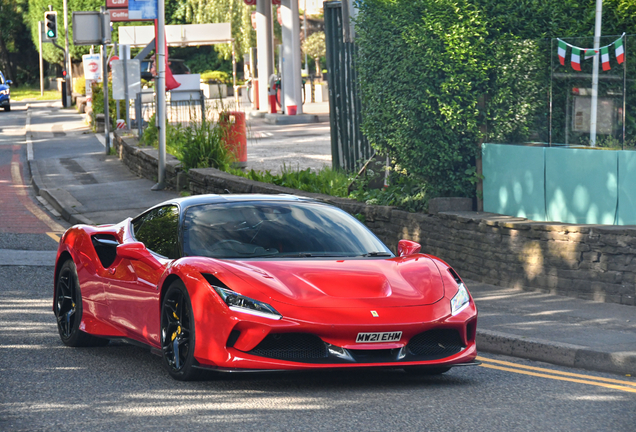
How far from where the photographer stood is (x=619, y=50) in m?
10.3

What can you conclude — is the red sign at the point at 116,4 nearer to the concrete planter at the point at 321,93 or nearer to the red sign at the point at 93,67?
the red sign at the point at 93,67

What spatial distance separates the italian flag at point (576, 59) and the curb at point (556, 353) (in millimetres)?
3798

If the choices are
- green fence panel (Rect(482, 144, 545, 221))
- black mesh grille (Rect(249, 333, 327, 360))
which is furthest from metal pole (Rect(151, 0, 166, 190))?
black mesh grille (Rect(249, 333, 327, 360))

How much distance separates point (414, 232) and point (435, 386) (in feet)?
17.3

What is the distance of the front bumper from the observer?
6.12 metres

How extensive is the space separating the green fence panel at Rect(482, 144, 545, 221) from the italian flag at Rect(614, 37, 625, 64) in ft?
4.07

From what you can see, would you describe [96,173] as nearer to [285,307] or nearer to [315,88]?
[285,307]

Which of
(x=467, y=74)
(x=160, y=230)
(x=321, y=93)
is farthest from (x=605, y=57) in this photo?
(x=321, y=93)

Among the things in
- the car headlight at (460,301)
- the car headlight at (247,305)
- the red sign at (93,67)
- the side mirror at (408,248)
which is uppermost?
the red sign at (93,67)

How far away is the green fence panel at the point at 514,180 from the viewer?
11.0 metres

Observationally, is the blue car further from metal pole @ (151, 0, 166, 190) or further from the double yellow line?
the double yellow line

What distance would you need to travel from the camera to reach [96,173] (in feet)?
77.9

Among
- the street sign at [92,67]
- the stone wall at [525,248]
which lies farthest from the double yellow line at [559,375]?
the street sign at [92,67]

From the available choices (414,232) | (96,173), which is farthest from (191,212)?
(96,173)
